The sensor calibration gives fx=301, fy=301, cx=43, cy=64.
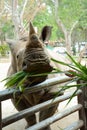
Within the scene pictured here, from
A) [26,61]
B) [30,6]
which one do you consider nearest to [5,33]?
[30,6]

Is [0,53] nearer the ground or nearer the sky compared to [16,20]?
nearer the ground

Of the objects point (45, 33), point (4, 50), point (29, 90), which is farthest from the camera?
point (4, 50)

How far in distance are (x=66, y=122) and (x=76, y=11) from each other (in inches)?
556

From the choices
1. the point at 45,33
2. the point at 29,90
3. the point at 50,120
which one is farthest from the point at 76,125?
the point at 45,33

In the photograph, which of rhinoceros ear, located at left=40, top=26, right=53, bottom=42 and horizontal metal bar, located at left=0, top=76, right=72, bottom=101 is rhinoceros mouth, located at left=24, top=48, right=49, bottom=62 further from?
rhinoceros ear, located at left=40, top=26, right=53, bottom=42

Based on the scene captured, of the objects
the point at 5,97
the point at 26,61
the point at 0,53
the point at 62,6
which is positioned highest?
the point at 62,6

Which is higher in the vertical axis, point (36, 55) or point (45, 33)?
point (45, 33)

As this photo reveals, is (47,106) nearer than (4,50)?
Yes

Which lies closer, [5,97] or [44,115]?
[5,97]

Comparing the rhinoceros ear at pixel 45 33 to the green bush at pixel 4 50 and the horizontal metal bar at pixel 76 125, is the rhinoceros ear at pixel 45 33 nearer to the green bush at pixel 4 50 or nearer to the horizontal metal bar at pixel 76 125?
the horizontal metal bar at pixel 76 125

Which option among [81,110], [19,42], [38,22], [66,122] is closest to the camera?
[19,42]

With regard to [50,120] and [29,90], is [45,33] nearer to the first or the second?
[29,90]

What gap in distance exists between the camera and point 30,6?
59.6ft

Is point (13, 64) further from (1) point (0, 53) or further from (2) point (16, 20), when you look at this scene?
(1) point (0, 53)
